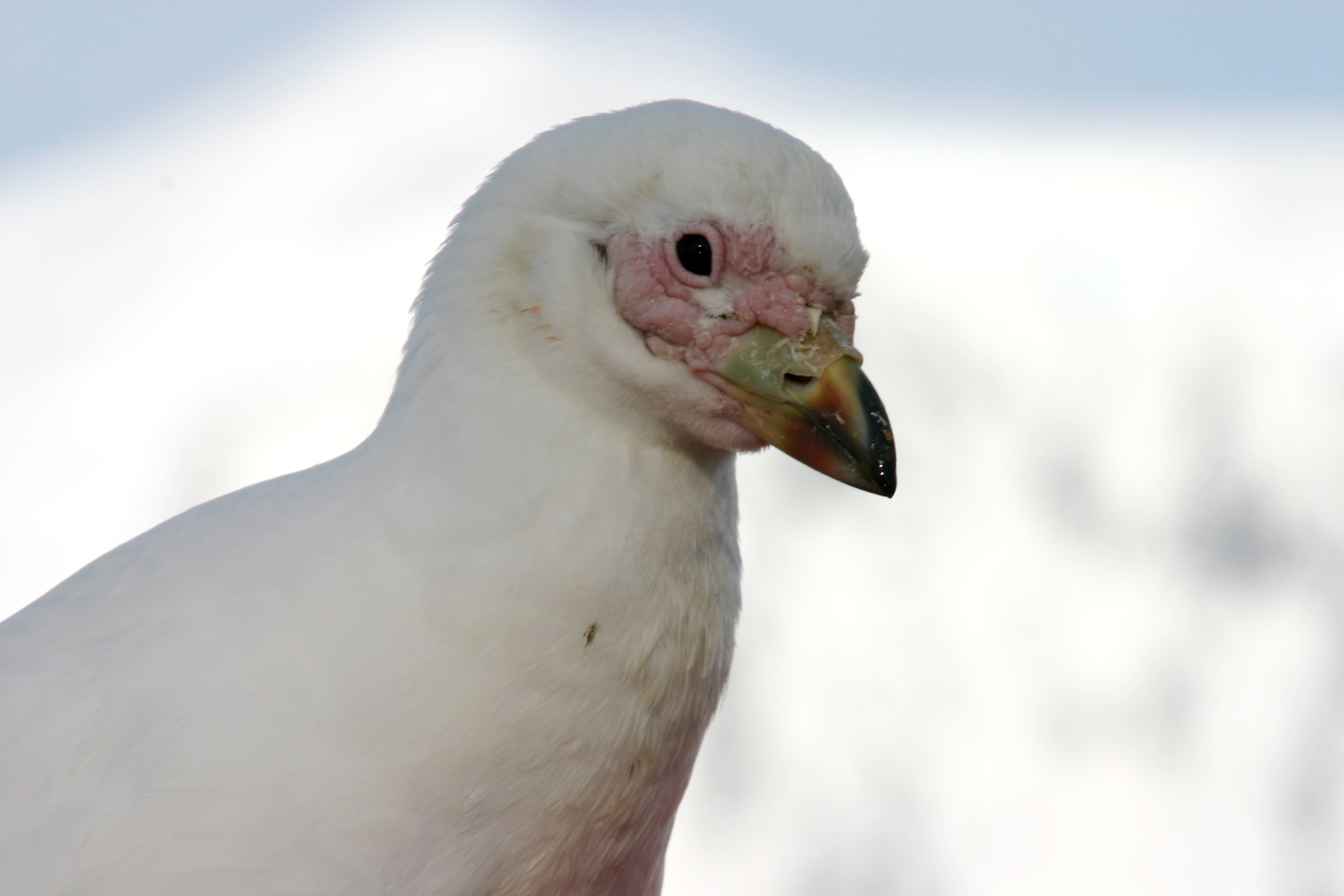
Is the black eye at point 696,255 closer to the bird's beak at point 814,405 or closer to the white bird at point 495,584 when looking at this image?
the white bird at point 495,584

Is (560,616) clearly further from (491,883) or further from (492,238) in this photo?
(492,238)

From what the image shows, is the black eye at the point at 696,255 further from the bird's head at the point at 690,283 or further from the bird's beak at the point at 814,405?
the bird's beak at the point at 814,405

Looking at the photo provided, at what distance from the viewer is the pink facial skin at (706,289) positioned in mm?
1781

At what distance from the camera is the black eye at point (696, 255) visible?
5.86ft

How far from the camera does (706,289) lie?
5.90ft

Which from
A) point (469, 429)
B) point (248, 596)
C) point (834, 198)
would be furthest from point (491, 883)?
point (834, 198)

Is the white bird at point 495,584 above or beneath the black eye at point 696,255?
beneath

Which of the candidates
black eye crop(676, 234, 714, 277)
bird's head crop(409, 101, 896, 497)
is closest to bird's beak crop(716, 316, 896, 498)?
bird's head crop(409, 101, 896, 497)

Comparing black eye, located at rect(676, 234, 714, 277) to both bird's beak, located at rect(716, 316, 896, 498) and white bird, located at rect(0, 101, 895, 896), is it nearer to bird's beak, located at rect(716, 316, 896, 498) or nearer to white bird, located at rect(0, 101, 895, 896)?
white bird, located at rect(0, 101, 895, 896)

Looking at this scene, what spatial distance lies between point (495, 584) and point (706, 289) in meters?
0.51

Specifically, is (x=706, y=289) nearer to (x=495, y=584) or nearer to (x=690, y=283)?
(x=690, y=283)

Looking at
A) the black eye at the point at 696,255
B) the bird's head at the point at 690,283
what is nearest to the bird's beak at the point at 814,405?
the bird's head at the point at 690,283

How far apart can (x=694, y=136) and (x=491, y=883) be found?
110 centimetres

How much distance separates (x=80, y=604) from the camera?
1933 millimetres
